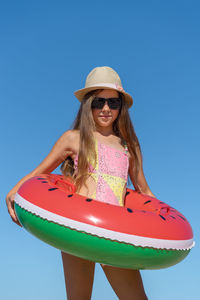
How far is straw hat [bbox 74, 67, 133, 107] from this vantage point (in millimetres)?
4266

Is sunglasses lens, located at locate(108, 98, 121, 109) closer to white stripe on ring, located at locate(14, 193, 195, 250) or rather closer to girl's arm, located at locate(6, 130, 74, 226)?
Answer: girl's arm, located at locate(6, 130, 74, 226)

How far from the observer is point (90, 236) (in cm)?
322

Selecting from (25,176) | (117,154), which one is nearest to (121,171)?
(117,154)

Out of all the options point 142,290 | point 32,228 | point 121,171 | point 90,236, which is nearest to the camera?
point 90,236

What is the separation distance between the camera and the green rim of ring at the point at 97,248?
3.23 metres

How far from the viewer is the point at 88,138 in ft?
13.6

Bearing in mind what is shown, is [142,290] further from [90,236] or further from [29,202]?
[29,202]

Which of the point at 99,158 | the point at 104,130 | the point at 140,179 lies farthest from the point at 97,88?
the point at 140,179

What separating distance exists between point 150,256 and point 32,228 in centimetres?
98

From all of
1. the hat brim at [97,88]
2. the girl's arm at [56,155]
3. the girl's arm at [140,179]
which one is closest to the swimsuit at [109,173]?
the girl's arm at [56,155]

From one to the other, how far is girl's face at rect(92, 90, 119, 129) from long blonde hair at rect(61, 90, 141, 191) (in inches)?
2.4

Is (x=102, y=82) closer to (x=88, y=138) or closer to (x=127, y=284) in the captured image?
(x=88, y=138)

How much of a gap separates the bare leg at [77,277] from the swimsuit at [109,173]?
24.0 inches

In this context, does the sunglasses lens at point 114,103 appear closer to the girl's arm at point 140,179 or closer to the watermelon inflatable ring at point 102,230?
the girl's arm at point 140,179
